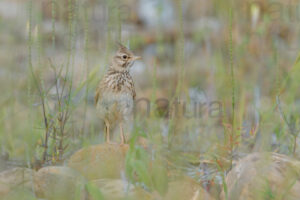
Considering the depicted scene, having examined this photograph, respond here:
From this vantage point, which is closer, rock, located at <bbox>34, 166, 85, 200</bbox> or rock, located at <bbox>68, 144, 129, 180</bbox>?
rock, located at <bbox>34, 166, 85, 200</bbox>

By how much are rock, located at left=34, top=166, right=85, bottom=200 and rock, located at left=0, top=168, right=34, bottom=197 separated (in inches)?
1.7

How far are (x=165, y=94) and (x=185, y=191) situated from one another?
4.02 m

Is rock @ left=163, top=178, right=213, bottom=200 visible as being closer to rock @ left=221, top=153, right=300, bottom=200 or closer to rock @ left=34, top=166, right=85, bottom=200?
rock @ left=221, top=153, right=300, bottom=200

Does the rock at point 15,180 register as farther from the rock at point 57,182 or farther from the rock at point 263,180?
the rock at point 263,180

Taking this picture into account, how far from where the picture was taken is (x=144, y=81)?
7344 mm

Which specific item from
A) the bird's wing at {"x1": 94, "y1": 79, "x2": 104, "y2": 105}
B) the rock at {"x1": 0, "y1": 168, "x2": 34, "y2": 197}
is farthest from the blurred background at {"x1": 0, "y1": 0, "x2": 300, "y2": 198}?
the rock at {"x1": 0, "y1": 168, "x2": 34, "y2": 197}

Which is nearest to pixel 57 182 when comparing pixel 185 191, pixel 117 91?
pixel 185 191

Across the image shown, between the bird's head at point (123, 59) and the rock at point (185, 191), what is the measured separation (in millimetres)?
1408

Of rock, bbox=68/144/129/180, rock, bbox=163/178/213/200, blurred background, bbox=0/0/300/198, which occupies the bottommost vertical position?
rock, bbox=163/178/213/200

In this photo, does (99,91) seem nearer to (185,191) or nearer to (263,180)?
(185,191)

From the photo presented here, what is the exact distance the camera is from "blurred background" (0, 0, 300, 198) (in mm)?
3006

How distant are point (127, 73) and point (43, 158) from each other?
1081mm

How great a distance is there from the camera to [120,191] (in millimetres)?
2500

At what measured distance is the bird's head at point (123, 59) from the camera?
383 centimetres
